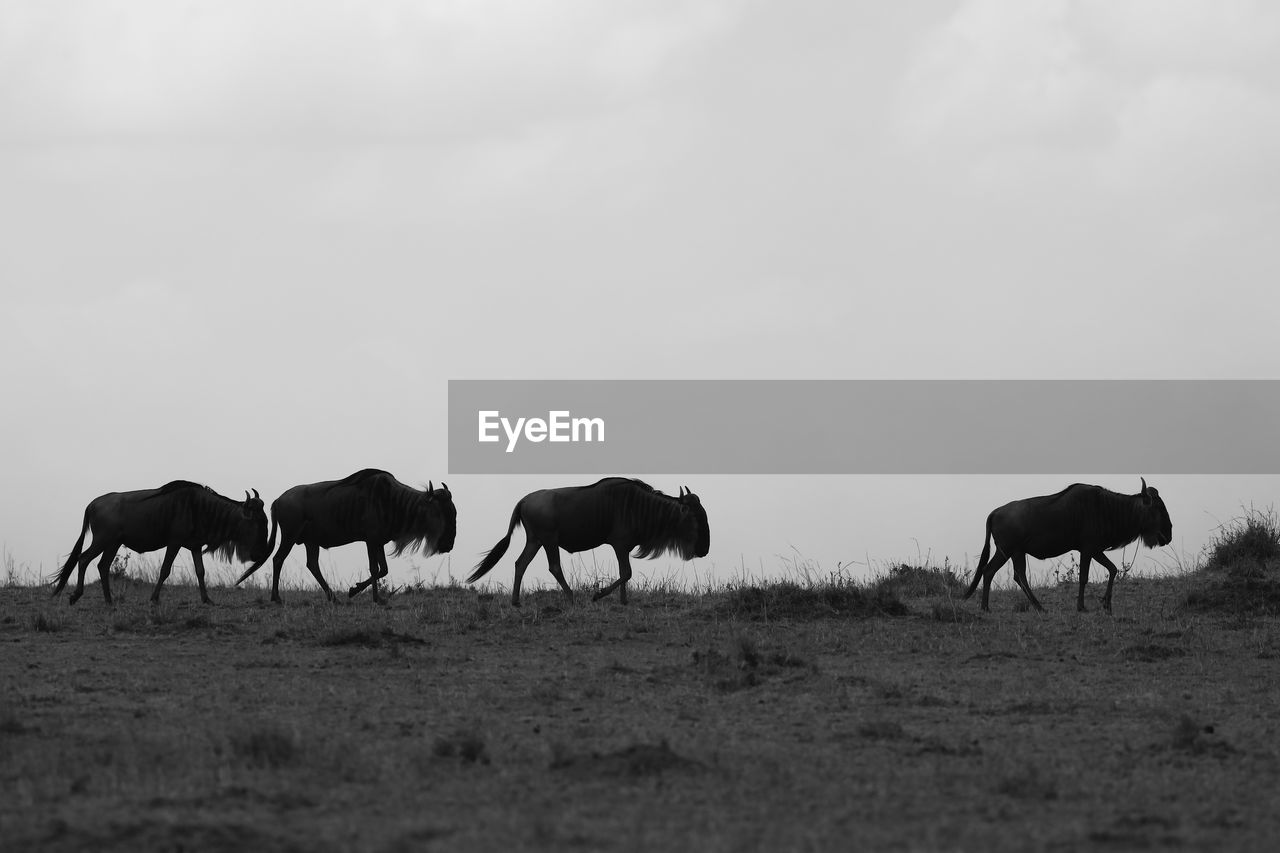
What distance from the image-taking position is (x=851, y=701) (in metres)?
11.2

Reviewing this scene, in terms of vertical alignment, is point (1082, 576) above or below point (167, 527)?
below

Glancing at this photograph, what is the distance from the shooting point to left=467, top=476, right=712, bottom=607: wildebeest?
19156 mm

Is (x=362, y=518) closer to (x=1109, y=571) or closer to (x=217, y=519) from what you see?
(x=217, y=519)

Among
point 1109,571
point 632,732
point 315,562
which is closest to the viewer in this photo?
point 632,732

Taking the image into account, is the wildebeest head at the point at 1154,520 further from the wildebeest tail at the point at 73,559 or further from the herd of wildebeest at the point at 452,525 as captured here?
the wildebeest tail at the point at 73,559

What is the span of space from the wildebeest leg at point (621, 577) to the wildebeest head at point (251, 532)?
4450 mm

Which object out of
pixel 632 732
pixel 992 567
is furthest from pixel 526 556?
pixel 632 732

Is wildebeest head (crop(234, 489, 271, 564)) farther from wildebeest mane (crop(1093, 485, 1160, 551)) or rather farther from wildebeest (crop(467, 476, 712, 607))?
wildebeest mane (crop(1093, 485, 1160, 551))

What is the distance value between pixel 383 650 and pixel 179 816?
21.3 ft

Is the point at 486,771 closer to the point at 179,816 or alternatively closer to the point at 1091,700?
the point at 179,816

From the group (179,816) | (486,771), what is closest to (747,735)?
(486,771)

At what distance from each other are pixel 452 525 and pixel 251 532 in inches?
102

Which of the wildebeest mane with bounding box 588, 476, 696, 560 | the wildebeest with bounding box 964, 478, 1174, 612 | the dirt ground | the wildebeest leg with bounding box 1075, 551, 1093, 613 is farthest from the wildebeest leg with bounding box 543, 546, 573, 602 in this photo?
the wildebeest leg with bounding box 1075, 551, 1093, 613

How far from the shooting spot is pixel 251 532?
63.5 ft
